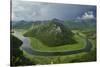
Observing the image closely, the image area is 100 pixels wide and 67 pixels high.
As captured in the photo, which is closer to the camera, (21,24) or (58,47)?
(21,24)

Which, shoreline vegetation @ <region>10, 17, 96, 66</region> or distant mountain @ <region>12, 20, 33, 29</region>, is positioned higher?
distant mountain @ <region>12, 20, 33, 29</region>

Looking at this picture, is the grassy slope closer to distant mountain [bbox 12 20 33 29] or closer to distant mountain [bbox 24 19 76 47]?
distant mountain [bbox 24 19 76 47]

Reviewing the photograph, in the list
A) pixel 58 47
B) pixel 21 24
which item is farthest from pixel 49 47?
pixel 21 24

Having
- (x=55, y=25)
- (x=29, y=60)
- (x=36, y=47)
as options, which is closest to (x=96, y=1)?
(x=55, y=25)

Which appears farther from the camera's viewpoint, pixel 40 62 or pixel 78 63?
pixel 78 63

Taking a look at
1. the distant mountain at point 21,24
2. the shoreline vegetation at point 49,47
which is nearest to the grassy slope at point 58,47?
the shoreline vegetation at point 49,47

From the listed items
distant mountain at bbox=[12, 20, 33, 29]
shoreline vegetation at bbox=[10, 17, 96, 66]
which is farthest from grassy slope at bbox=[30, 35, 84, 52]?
distant mountain at bbox=[12, 20, 33, 29]

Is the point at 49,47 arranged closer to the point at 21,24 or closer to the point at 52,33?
the point at 52,33
